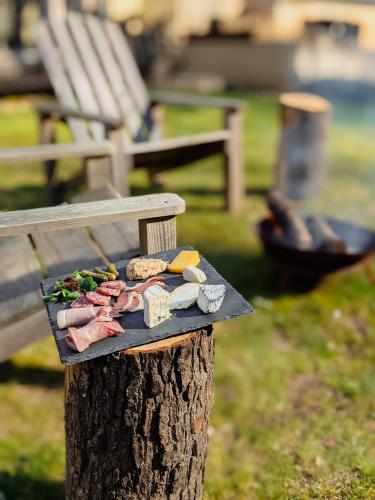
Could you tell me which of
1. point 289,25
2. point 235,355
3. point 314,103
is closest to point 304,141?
point 314,103

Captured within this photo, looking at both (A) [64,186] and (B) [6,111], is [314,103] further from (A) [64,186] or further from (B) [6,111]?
(B) [6,111]

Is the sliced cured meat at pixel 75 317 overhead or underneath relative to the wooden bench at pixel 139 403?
overhead

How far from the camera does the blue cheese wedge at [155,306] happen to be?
1.75 metres

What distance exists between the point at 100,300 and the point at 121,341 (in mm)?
196

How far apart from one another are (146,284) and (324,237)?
222 cm

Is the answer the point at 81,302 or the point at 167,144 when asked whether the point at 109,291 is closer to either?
the point at 81,302

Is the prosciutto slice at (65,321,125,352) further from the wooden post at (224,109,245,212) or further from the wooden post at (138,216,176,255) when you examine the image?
the wooden post at (224,109,245,212)

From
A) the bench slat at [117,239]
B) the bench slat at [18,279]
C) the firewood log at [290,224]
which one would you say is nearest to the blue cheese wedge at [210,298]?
the bench slat at [117,239]

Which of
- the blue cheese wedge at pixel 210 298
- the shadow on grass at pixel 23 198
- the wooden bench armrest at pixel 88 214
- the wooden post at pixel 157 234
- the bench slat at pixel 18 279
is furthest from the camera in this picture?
the shadow on grass at pixel 23 198

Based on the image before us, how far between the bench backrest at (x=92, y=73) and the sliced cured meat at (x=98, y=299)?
2.92 meters

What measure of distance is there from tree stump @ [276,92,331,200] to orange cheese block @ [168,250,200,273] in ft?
12.7

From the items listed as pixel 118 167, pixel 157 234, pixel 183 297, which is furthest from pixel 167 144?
pixel 183 297

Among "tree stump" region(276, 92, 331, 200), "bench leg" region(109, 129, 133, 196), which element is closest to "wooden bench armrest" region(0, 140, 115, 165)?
"bench leg" region(109, 129, 133, 196)

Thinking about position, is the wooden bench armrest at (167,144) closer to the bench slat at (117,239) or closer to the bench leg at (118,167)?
the bench leg at (118,167)
